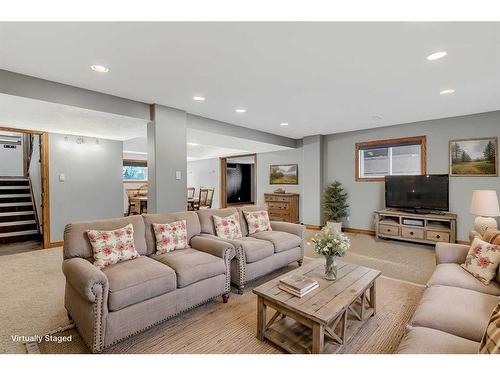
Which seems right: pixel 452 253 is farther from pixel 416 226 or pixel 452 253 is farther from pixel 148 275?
pixel 148 275

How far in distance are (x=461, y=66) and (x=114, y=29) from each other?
325 centimetres

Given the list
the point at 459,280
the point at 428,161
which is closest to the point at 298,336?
the point at 459,280

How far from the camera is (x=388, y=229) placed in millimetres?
4945

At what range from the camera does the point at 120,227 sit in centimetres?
249

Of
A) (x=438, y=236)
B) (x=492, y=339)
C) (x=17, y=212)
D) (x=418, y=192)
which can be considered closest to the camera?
(x=492, y=339)

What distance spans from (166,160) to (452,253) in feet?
12.2

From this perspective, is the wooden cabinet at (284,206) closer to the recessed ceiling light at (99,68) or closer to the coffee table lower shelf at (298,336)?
the coffee table lower shelf at (298,336)

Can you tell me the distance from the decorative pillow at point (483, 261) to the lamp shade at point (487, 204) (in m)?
1.27

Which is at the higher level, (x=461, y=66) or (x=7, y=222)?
(x=461, y=66)

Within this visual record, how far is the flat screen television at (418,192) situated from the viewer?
14.8 ft

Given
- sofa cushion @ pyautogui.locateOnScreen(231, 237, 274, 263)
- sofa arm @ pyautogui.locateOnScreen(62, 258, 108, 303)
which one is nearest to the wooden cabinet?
sofa cushion @ pyautogui.locateOnScreen(231, 237, 274, 263)

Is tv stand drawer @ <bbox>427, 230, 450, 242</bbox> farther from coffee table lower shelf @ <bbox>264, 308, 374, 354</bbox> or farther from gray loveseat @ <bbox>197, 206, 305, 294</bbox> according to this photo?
coffee table lower shelf @ <bbox>264, 308, 374, 354</bbox>
